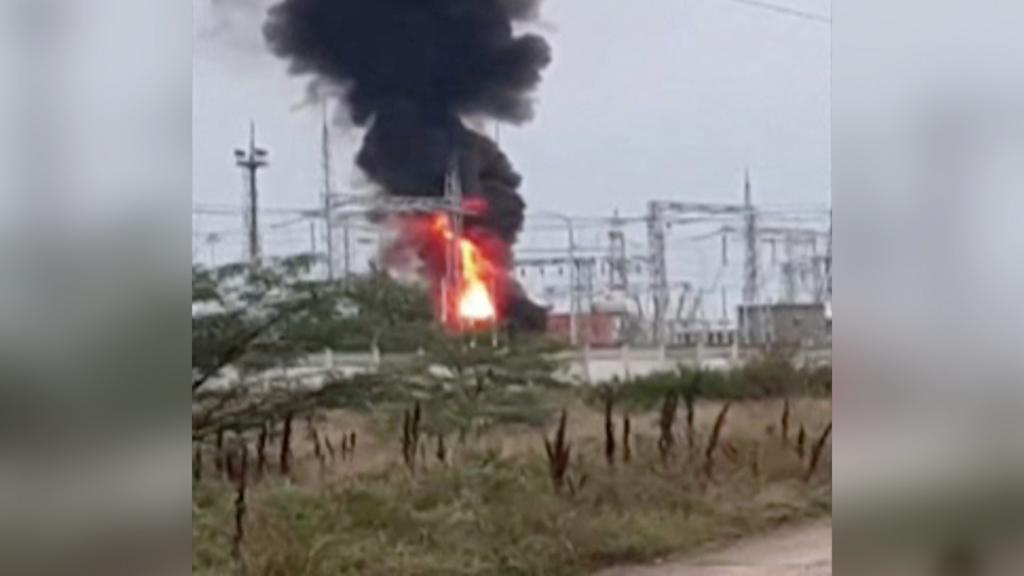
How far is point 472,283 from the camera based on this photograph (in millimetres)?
1956

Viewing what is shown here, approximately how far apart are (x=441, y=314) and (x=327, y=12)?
0.45m

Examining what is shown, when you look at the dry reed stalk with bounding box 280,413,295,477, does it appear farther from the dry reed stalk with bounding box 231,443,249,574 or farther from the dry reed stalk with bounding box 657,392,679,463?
the dry reed stalk with bounding box 657,392,679,463

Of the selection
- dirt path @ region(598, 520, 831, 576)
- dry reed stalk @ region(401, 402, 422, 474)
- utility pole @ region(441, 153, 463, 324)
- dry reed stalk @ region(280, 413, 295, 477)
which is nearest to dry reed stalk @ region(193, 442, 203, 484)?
dry reed stalk @ region(280, 413, 295, 477)

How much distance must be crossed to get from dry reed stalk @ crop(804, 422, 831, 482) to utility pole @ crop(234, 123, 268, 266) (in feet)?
2.84

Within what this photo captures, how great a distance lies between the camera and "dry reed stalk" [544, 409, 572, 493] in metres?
1.98

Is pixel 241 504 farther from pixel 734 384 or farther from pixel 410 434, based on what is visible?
pixel 734 384

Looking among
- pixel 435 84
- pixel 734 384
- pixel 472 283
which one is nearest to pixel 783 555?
pixel 734 384

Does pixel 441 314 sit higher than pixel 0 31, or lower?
lower

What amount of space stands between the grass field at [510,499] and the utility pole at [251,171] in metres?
0.29

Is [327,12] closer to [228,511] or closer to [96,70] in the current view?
[96,70]

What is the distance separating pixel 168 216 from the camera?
73.1 inches

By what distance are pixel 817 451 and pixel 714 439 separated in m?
0.15

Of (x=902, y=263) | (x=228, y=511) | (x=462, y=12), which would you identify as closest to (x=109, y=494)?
(x=228, y=511)

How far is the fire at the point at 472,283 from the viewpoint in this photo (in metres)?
1.95
